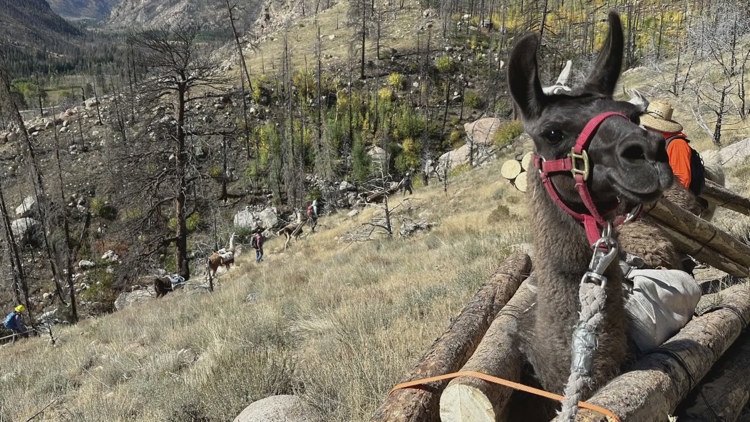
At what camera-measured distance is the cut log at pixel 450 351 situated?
2588mm

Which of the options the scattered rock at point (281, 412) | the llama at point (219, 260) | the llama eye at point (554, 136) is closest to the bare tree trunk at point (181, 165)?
the llama at point (219, 260)

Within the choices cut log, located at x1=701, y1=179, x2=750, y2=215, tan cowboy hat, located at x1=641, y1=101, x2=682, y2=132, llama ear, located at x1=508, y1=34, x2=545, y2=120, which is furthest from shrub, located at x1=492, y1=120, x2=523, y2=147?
llama ear, located at x1=508, y1=34, x2=545, y2=120

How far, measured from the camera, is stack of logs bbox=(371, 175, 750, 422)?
2318 mm

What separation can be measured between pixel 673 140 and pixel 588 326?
143 inches

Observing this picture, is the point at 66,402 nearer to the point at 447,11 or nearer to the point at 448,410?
the point at 448,410

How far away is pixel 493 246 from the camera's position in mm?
8727

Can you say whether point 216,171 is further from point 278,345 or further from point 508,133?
point 278,345

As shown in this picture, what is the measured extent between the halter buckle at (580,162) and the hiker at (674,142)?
2.40 metres

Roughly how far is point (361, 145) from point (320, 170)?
5348 mm

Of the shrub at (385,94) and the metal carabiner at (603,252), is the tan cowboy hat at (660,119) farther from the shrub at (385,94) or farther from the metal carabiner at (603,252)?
the shrub at (385,94)

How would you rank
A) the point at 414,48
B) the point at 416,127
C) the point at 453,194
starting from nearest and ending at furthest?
the point at 453,194 → the point at 416,127 → the point at 414,48

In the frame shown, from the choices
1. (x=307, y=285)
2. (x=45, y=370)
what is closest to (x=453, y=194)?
(x=307, y=285)

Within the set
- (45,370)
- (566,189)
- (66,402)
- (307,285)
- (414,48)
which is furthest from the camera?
(414,48)

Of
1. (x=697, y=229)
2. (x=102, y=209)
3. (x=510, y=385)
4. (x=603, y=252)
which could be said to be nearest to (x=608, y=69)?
(x=603, y=252)
